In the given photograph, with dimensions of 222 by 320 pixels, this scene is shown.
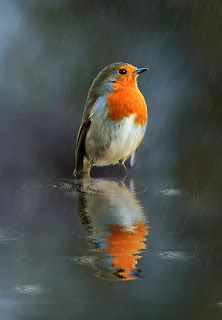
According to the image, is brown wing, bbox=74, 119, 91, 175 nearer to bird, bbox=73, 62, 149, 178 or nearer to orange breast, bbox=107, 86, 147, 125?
bird, bbox=73, 62, 149, 178

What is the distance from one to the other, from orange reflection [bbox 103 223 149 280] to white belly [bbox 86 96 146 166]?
66cm

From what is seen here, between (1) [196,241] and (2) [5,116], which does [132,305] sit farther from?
(2) [5,116]

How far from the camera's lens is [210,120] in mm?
4320

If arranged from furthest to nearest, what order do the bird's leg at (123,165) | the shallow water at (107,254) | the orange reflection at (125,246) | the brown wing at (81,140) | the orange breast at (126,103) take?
the bird's leg at (123,165) → the brown wing at (81,140) → the orange breast at (126,103) → the orange reflection at (125,246) → the shallow water at (107,254)

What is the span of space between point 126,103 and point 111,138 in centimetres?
20

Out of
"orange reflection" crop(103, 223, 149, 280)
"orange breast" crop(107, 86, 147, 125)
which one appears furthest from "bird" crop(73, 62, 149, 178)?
"orange reflection" crop(103, 223, 149, 280)

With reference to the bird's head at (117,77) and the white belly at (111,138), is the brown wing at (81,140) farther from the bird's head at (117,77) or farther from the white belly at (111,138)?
the bird's head at (117,77)

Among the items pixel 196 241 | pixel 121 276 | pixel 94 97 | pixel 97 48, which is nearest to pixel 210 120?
pixel 97 48

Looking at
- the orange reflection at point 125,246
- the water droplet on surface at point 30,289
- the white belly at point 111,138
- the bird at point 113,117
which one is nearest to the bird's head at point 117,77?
the bird at point 113,117

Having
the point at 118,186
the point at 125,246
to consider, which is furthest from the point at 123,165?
the point at 125,246

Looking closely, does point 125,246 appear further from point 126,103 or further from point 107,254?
point 126,103

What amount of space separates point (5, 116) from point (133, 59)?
851 millimetres

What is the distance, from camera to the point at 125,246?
8.21 feet

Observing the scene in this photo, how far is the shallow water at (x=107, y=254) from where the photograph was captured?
1960mm
